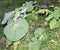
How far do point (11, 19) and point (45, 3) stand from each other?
84 centimetres

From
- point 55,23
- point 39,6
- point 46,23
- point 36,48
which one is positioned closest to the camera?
point 36,48

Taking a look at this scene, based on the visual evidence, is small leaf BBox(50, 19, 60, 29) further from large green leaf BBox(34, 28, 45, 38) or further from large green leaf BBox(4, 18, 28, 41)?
large green leaf BBox(4, 18, 28, 41)

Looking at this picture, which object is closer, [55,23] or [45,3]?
[55,23]

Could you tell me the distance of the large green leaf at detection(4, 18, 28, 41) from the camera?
3301 mm

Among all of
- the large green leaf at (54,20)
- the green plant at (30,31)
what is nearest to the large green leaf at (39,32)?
the green plant at (30,31)

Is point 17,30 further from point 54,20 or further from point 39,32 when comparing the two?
point 54,20

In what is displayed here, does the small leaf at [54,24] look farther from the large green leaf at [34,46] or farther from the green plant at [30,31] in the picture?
the large green leaf at [34,46]

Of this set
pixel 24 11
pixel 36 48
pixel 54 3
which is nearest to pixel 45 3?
pixel 54 3

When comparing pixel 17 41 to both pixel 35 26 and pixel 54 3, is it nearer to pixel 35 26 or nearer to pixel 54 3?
pixel 35 26

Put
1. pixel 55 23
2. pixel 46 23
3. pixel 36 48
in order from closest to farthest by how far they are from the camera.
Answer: pixel 36 48, pixel 55 23, pixel 46 23

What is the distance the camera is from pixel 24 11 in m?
3.60

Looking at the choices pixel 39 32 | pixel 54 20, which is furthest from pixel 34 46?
pixel 54 20

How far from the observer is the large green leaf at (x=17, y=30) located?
3301 mm

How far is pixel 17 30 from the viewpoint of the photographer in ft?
11.0
